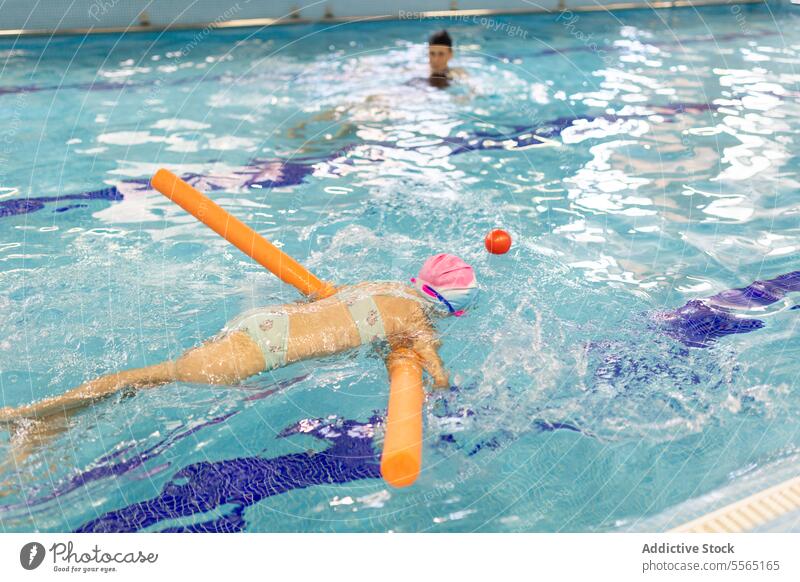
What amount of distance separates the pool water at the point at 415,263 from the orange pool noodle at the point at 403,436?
16.9 inches

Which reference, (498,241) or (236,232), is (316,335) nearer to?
(236,232)

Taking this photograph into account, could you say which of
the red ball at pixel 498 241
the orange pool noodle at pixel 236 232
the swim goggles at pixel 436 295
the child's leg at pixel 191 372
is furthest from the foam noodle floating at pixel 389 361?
the red ball at pixel 498 241

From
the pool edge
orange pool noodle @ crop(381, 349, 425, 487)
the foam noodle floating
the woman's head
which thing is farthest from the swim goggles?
the pool edge

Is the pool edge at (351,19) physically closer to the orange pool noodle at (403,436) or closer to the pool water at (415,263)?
the pool water at (415,263)

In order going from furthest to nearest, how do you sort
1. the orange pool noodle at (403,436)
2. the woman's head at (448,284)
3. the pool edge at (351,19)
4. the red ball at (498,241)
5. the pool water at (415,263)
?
the pool edge at (351,19), the red ball at (498,241), the woman's head at (448,284), the pool water at (415,263), the orange pool noodle at (403,436)

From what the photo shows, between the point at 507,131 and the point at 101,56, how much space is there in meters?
3.81

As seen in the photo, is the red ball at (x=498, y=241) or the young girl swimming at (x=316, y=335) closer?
the young girl swimming at (x=316, y=335)

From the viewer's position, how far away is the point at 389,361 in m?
2.93

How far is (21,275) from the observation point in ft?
12.2

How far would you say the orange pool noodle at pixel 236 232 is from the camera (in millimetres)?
3078

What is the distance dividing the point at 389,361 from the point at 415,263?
1040 millimetres

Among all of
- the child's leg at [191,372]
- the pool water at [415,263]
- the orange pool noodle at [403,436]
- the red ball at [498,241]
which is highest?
the orange pool noodle at [403,436]

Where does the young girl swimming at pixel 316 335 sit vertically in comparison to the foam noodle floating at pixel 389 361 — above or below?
below

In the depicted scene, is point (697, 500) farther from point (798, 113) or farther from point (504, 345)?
point (798, 113)
